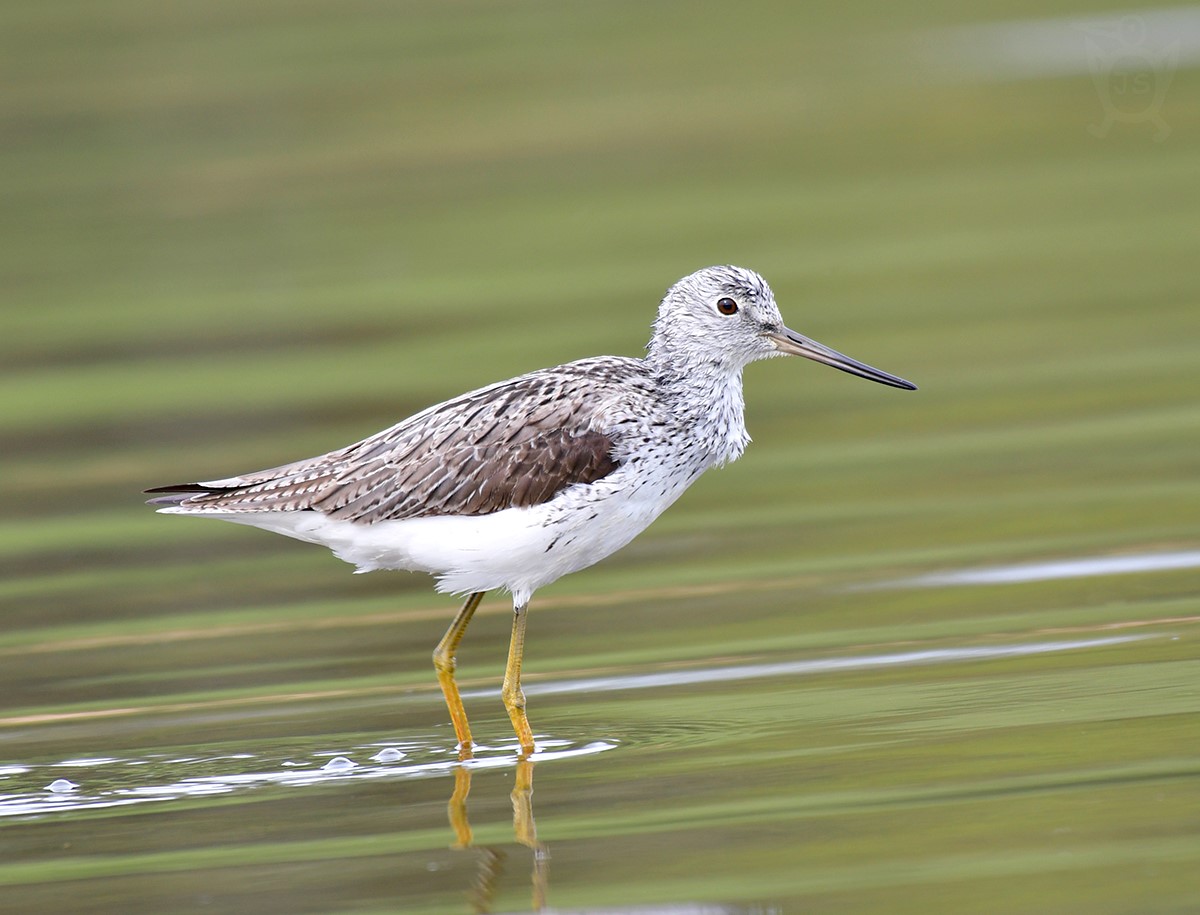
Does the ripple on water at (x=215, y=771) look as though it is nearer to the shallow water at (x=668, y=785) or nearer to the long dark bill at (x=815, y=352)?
the shallow water at (x=668, y=785)

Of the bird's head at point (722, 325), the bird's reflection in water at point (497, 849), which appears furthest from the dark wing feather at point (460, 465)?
the bird's reflection in water at point (497, 849)

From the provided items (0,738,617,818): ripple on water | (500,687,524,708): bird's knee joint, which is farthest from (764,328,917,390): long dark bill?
(0,738,617,818): ripple on water

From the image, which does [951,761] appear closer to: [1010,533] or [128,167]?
[1010,533]

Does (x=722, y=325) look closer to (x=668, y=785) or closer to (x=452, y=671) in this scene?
(x=452, y=671)

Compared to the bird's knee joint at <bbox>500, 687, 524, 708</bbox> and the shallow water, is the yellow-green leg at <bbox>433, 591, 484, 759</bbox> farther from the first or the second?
the bird's knee joint at <bbox>500, 687, 524, 708</bbox>

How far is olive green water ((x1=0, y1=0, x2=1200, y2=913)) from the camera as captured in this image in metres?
7.27

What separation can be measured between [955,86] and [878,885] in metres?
19.6

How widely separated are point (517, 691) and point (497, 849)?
1.42 meters

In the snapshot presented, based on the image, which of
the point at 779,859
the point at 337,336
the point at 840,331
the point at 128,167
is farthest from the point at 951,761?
the point at 128,167

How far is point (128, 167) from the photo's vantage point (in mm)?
24000

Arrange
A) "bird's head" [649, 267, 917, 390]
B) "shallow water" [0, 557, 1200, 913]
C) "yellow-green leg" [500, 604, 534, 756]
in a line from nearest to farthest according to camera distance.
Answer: "shallow water" [0, 557, 1200, 913] → "yellow-green leg" [500, 604, 534, 756] → "bird's head" [649, 267, 917, 390]

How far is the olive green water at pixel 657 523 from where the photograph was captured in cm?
727

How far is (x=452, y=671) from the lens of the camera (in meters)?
9.02

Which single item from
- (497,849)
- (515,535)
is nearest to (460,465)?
(515,535)
